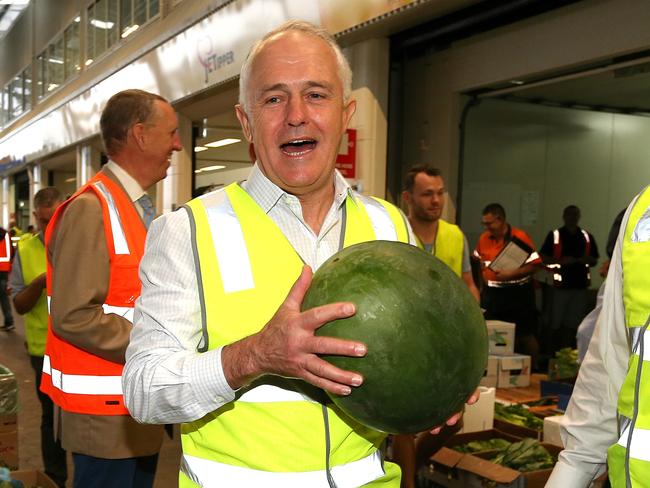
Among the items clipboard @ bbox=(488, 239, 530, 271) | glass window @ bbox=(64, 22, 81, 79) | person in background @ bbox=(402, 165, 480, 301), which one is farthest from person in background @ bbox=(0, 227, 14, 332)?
person in background @ bbox=(402, 165, 480, 301)

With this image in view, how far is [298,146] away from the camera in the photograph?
166 cm

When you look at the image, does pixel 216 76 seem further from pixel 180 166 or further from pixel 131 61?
pixel 131 61

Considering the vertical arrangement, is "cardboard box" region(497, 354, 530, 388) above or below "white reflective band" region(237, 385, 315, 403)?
below

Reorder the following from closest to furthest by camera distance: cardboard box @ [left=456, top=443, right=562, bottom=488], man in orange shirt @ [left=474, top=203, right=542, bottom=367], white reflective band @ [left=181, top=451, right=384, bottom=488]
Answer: white reflective band @ [left=181, top=451, right=384, bottom=488]
cardboard box @ [left=456, top=443, right=562, bottom=488]
man in orange shirt @ [left=474, top=203, right=542, bottom=367]

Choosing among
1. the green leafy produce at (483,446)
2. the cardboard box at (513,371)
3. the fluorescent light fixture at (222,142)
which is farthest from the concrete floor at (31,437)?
the fluorescent light fixture at (222,142)

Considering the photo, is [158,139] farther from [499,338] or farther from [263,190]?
[499,338]

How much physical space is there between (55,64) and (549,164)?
15131mm

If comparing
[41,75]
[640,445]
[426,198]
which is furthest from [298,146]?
[41,75]

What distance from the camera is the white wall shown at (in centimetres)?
741

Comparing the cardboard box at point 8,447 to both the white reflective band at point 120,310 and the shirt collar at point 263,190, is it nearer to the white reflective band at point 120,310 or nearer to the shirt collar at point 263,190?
the white reflective band at point 120,310

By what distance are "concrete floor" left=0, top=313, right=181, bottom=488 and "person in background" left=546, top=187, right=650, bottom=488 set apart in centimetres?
348

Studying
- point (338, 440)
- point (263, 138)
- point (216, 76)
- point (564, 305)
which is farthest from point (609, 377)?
point (216, 76)

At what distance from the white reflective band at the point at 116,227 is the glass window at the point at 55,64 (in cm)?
1738

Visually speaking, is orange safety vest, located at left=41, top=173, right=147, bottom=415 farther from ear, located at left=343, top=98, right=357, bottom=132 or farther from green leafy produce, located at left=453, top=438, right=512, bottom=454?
green leafy produce, located at left=453, top=438, right=512, bottom=454
